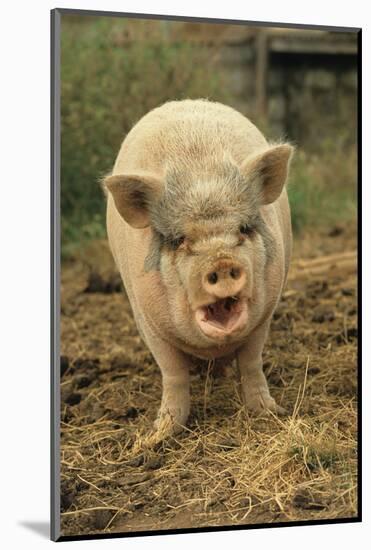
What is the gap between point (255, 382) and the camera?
499 centimetres

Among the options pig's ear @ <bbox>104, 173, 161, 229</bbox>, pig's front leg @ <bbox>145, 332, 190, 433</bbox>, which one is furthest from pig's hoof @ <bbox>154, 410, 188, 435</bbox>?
pig's ear @ <bbox>104, 173, 161, 229</bbox>

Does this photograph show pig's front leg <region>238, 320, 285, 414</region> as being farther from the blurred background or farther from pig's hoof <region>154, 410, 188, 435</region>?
Answer: the blurred background

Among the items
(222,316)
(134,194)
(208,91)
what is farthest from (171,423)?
(208,91)

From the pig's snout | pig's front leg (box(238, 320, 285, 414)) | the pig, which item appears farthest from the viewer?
pig's front leg (box(238, 320, 285, 414))

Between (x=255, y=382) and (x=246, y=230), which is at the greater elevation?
(x=246, y=230)

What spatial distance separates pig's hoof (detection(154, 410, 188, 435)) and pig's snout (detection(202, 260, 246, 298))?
0.99 metres

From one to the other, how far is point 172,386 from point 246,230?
91 cm

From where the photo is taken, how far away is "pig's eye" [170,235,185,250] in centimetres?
425

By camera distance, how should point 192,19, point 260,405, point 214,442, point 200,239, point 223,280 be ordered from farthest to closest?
point 260,405
point 214,442
point 192,19
point 200,239
point 223,280

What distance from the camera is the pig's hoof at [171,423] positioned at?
4832 millimetres

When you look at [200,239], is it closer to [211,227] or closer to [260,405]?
[211,227]

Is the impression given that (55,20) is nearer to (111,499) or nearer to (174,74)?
(111,499)

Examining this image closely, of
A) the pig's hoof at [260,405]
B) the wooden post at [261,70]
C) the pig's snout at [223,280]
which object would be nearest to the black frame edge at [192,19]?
the pig's snout at [223,280]

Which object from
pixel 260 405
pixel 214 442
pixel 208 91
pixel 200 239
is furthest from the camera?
pixel 208 91
